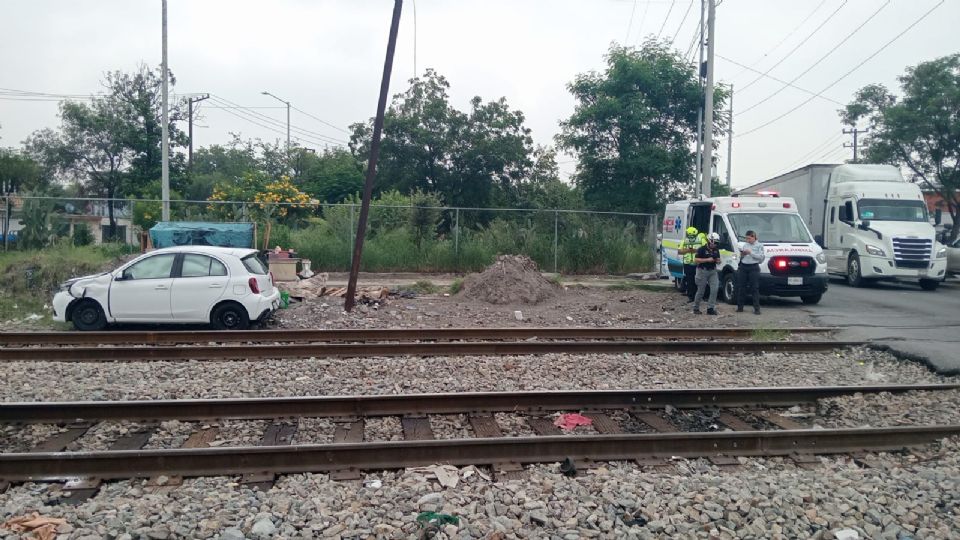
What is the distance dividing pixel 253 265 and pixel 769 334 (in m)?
9.19

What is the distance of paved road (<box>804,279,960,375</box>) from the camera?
1103 cm

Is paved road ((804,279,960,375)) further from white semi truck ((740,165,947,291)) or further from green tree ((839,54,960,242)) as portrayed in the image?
green tree ((839,54,960,242))

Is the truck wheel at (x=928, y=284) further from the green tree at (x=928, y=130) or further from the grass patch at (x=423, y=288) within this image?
the grass patch at (x=423, y=288)

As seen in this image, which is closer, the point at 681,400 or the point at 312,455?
the point at 312,455

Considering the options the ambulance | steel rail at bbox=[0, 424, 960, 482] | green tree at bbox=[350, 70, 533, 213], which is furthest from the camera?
green tree at bbox=[350, 70, 533, 213]

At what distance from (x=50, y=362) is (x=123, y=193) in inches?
1202

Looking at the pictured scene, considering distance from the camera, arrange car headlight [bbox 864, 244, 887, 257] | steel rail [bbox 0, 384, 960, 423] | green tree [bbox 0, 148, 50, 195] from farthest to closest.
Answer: green tree [bbox 0, 148, 50, 195], car headlight [bbox 864, 244, 887, 257], steel rail [bbox 0, 384, 960, 423]

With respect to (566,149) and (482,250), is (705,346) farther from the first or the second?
(566,149)

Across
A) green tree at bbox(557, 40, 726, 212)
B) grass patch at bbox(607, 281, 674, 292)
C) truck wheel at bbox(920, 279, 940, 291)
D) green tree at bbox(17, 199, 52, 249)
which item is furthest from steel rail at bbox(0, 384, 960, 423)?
green tree at bbox(557, 40, 726, 212)

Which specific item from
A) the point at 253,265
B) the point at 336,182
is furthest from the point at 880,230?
the point at 336,182

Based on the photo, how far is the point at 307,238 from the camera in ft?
76.5

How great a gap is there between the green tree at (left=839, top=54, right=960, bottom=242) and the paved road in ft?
35.8

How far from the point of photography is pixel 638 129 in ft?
100.0

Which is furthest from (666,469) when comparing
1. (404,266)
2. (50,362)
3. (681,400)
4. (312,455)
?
(404,266)
